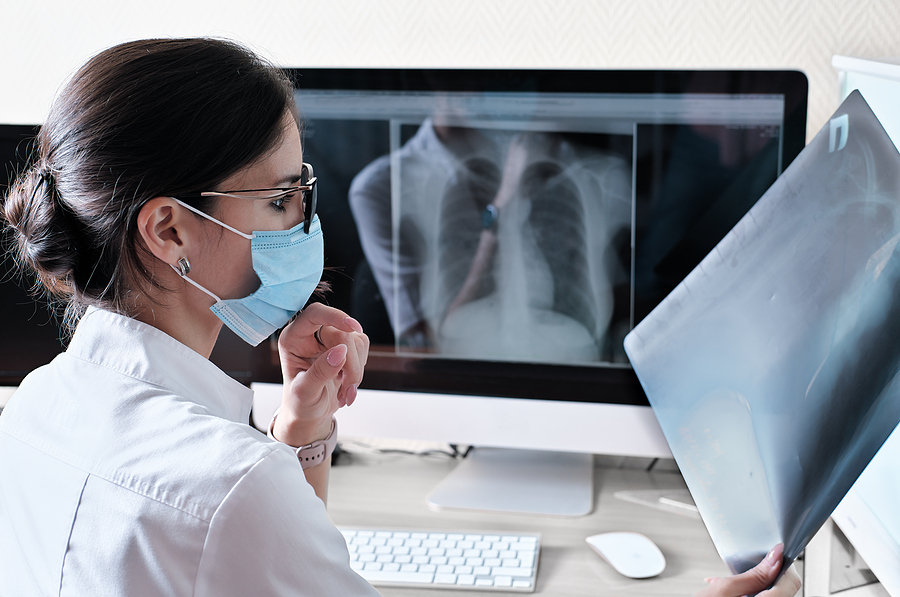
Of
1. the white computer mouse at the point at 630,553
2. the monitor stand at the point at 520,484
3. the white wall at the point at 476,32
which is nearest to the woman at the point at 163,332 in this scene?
the white computer mouse at the point at 630,553

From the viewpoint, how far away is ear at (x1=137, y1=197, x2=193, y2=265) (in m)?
0.57

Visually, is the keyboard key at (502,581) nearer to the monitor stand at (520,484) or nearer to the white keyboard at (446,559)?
the white keyboard at (446,559)

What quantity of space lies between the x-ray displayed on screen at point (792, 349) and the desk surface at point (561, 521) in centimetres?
15

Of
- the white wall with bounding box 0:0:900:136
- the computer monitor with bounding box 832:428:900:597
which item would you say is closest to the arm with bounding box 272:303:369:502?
the white wall with bounding box 0:0:900:136

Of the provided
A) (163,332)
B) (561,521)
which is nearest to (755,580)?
(561,521)

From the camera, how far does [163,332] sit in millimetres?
604

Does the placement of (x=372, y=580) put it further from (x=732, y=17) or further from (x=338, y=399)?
(x=732, y=17)

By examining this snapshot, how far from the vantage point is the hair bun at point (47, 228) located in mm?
601

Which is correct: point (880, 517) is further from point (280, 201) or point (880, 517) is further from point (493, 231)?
point (280, 201)

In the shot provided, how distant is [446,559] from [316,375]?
252 millimetres

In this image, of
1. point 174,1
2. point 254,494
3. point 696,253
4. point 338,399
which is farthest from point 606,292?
point 174,1

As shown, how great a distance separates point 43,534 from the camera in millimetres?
516

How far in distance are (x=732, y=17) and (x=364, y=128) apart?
524 millimetres

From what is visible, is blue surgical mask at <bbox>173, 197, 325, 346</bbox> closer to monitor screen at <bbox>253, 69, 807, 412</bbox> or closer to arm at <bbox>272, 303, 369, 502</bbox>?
arm at <bbox>272, 303, 369, 502</bbox>
